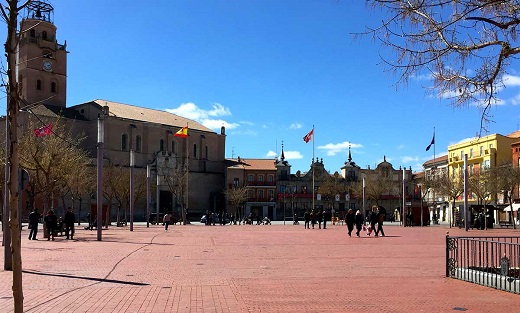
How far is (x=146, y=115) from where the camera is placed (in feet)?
311

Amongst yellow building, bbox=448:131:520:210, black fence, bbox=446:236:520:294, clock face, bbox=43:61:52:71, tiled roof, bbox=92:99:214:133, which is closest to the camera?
black fence, bbox=446:236:520:294

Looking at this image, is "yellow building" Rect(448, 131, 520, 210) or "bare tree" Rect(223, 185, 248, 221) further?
"bare tree" Rect(223, 185, 248, 221)

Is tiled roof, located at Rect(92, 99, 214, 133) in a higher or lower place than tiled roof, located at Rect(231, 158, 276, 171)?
higher

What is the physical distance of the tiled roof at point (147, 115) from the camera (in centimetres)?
8950

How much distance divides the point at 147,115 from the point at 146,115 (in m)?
0.57

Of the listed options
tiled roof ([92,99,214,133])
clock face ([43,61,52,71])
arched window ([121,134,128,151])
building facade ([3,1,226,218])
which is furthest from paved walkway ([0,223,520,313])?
tiled roof ([92,99,214,133])

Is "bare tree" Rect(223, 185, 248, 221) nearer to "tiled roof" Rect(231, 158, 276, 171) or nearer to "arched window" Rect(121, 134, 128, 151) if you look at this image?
"tiled roof" Rect(231, 158, 276, 171)

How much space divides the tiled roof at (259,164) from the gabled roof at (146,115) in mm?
8369

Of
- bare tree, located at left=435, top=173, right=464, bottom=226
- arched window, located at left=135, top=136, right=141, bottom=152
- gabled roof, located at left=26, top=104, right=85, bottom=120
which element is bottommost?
bare tree, located at left=435, top=173, right=464, bottom=226

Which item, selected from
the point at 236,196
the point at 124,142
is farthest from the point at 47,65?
the point at 236,196

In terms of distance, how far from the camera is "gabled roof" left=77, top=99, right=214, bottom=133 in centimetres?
8931

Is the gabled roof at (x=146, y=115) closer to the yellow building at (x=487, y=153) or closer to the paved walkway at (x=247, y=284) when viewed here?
the yellow building at (x=487, y=153)

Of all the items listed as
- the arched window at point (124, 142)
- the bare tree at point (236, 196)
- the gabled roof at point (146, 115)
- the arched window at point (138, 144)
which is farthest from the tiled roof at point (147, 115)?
the bare tree at point (236, 196)

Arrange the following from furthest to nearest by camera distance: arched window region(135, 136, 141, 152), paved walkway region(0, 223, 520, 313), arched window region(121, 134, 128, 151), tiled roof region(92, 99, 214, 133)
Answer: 1. tiled roof region(92, 99, 214, 133)
2. arched window region(135, 136, 141, 152)
3. arched window region(121, 134, 128, 151)
4. paved walkway region(0, 223, 520, 313)
